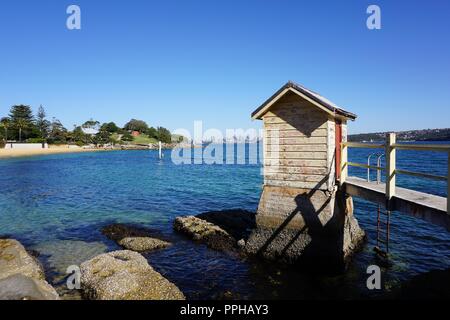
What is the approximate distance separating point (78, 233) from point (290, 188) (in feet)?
39.8

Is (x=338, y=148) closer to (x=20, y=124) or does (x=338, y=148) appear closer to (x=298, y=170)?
(x=298, y=170)

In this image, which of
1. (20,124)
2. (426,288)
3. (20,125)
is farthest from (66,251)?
(20,124)

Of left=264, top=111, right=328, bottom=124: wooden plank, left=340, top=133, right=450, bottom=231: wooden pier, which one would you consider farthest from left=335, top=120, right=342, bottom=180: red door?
left=264, top=111, right=328, bottom=124: wooden plank

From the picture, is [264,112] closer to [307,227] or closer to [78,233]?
[307,227]

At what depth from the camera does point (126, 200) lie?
88.0 feet

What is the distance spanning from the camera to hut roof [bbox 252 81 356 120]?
436 inches

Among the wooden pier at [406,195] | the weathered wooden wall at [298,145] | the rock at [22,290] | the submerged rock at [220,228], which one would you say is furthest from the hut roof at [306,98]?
the rock at [22,290]

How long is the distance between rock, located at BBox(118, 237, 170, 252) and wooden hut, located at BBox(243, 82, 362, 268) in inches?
173

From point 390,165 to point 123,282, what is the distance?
8.70 meters

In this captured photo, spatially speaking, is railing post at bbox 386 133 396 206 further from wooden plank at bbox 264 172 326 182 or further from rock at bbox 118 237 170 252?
rock at bbox 118 237 170 252

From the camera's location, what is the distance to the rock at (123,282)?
28.5 ft

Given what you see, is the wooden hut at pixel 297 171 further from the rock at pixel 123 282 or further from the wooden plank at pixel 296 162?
the rock at pixel 123 282

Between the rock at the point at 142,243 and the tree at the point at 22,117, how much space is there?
12292cm

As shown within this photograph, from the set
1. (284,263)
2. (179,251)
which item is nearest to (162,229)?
(179,251)
